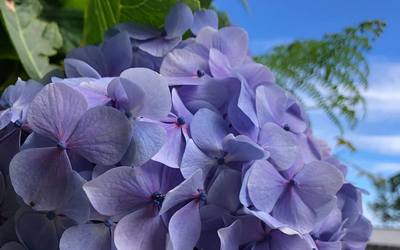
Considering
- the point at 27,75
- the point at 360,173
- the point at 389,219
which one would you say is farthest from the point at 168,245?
the point at 389,219

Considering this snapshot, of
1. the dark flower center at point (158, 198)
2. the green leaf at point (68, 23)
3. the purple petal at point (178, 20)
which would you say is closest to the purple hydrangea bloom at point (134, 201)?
the dark flower center at point (158, 198)

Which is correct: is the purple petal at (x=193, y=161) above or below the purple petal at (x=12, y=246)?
above

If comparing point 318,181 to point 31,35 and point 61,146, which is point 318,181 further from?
point 31,35

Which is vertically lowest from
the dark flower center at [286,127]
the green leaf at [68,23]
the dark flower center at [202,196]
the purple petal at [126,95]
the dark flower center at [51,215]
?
the green leaf at [68,23]

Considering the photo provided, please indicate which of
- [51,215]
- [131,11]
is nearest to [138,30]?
[131,11]

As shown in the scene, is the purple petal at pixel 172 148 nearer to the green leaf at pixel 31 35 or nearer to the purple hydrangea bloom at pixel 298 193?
the purple hydrangea bloom at pixel 298 193

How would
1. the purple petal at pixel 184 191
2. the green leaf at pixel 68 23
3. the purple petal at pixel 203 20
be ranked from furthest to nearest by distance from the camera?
the green leaf at pixel 68 23 < the purple petal at pixel 203 20 < the purple petal at pixel 184 191

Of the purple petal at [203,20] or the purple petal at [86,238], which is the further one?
the purple petal at [203,20]

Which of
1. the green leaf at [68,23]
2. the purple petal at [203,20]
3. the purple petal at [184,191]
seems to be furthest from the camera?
the green leaf at [68,23]
